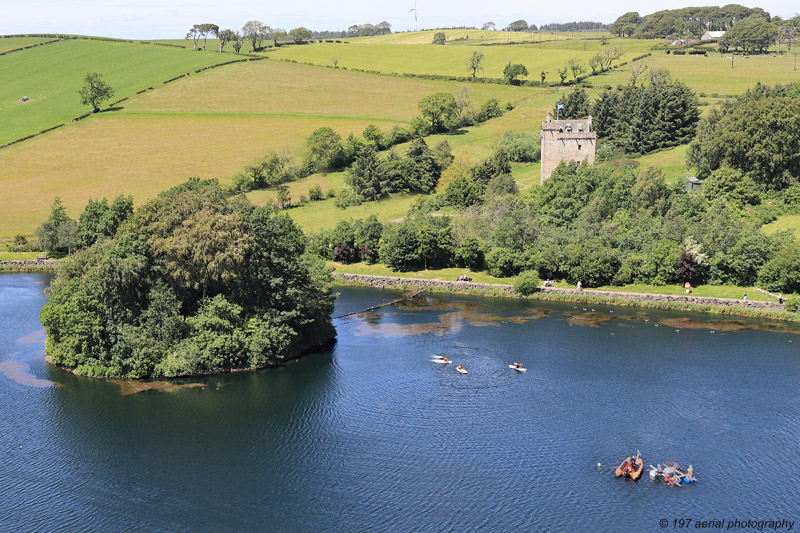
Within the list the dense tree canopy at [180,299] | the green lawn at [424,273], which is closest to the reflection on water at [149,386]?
the dense tree canopy at [180,299]

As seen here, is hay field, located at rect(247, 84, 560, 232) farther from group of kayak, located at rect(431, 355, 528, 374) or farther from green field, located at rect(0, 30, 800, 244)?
group of kayak, located at rect(431, 355, 528, 374)

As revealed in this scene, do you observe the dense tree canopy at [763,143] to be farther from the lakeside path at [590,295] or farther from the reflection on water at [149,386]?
the reflection on water at [149,386]

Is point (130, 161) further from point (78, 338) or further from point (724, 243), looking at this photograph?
point (724, 243)

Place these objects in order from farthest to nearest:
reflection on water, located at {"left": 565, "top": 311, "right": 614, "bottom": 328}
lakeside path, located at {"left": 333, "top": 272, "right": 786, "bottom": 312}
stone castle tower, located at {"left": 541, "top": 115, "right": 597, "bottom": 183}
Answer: stone castle tower, located at {"left": 541, "top": 115, "right": 597, "bottom": 183} < lakeside path, located at {"left": 333, "top": 272, "right": 786, "bottom": 312} < reflection on water, located at {"left": 565, "top": 311, "right": 614, "bottom": 328}

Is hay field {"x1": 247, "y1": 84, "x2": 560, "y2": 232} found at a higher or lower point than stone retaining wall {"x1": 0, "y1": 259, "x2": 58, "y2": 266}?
higher

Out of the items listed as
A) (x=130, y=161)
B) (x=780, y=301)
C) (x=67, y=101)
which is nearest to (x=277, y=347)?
(x=780, y=301)

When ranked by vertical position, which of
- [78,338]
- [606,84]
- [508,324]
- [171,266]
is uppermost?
[606,84]

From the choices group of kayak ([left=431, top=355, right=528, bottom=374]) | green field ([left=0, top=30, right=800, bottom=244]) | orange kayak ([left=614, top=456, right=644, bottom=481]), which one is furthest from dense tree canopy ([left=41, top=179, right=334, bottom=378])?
green field ([left=0, top=30, right=800, bottom=244])
